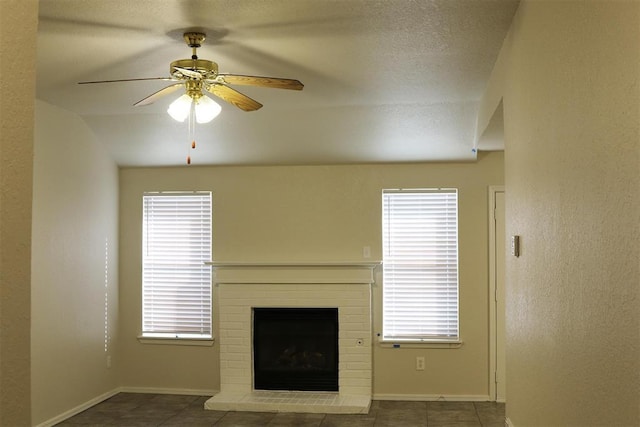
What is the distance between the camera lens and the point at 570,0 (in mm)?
2293

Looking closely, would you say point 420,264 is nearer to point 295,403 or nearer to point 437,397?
point 437,397

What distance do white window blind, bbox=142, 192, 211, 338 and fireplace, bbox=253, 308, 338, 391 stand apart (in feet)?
1.95

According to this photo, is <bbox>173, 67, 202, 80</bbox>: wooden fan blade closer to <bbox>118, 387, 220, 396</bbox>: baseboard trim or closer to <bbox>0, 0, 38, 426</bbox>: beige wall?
<bbox>0, 0, 38, 426</bbox>: beige wall

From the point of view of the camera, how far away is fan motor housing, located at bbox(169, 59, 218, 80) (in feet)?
12.2

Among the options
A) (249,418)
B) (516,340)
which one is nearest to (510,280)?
(516,340)

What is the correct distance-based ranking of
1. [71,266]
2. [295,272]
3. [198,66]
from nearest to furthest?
1. [198,66]
2. [71,266]
3. [295,272]

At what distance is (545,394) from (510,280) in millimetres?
1087

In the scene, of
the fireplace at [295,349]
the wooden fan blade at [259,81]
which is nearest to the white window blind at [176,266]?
the fireplace at [295,349]

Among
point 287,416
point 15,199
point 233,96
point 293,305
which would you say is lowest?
point 287,416

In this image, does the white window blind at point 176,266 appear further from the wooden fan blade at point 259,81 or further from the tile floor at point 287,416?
the wooden fan blade at point 259,81

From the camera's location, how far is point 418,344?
22.0 feet

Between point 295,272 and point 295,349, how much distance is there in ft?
2.43

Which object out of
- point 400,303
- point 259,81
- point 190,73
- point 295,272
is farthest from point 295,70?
point 400,303

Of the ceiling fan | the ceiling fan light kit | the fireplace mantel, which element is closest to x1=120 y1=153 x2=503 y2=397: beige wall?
the fireplace mantel
